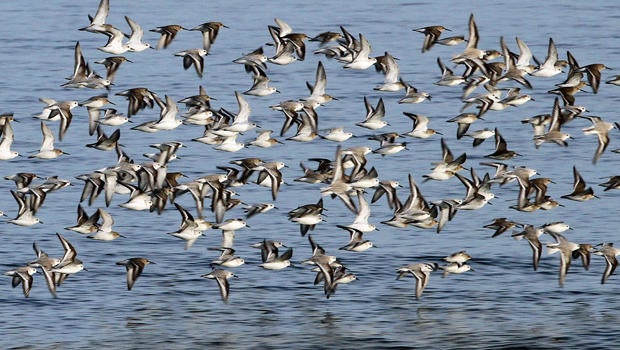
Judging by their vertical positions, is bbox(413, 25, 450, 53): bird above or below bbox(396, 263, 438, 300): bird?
above

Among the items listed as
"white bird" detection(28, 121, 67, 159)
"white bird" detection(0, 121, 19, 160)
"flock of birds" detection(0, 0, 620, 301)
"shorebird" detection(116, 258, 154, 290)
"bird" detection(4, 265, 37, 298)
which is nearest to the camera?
"bird" detection(4, 265, 37, 298)

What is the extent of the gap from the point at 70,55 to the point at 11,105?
10164 millimetres

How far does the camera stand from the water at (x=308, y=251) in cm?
3247

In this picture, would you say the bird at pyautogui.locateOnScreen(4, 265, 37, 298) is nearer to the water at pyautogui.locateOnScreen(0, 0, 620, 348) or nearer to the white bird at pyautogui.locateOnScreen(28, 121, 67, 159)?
the water at pyautogui.locateOnScreen(0, 0, 620, 348)

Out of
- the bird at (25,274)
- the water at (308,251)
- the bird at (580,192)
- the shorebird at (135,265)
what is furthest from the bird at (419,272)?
the bird at (25,274)

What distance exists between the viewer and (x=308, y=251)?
3794cm

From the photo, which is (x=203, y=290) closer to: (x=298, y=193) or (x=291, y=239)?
(x=291, y=239)

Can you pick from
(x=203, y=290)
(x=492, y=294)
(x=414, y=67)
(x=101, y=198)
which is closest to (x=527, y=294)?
(x=492, y=294)

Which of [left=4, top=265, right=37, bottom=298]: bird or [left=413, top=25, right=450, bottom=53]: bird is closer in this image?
[left=4, top=265, right=37, bottom=298]: bird

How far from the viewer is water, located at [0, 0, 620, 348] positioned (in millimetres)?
32469

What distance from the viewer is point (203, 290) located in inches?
1400

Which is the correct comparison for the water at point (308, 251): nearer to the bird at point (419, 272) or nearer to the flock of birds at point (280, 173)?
the bird at point (419, 272)

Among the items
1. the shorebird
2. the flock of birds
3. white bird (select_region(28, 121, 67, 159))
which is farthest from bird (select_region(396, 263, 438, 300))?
white bird (select_region(28, 121, 67, 159))

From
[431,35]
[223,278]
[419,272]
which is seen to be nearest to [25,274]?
[223,278]
